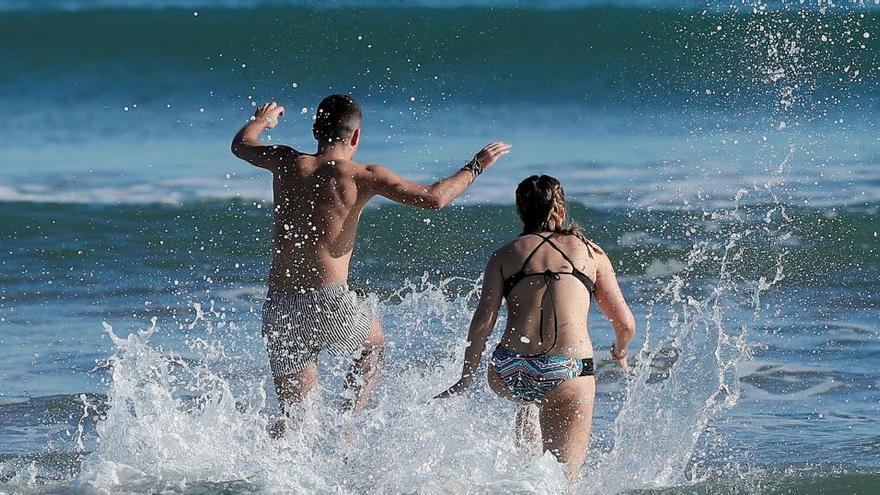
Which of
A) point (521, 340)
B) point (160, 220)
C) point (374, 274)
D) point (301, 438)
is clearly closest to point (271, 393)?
point (301, 438)

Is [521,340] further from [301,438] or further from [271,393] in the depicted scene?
[271,393]

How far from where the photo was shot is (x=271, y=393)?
652 cm

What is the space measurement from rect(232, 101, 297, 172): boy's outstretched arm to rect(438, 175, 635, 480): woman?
1.07 metres

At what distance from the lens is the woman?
15.0 feet

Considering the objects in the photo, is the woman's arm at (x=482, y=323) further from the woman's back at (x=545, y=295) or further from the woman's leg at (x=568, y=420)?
the woman's leg at (x=568, y=420)

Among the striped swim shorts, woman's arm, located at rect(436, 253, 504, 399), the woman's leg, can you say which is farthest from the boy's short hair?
the woman's leg

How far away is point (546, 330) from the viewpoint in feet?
15.1

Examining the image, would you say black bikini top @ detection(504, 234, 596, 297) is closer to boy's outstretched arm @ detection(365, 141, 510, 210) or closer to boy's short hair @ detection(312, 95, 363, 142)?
boy's outstretched arm @ detection(365, 141, 510, 210)

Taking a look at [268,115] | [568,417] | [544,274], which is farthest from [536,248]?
[268,115]

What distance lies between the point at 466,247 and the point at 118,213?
3639 millimetres

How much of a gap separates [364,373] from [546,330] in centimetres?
95

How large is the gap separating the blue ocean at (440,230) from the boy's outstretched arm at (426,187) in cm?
80

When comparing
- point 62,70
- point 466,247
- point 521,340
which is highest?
point 62,70

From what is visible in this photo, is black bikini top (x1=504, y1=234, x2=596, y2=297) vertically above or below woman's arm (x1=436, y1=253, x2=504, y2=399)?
above
